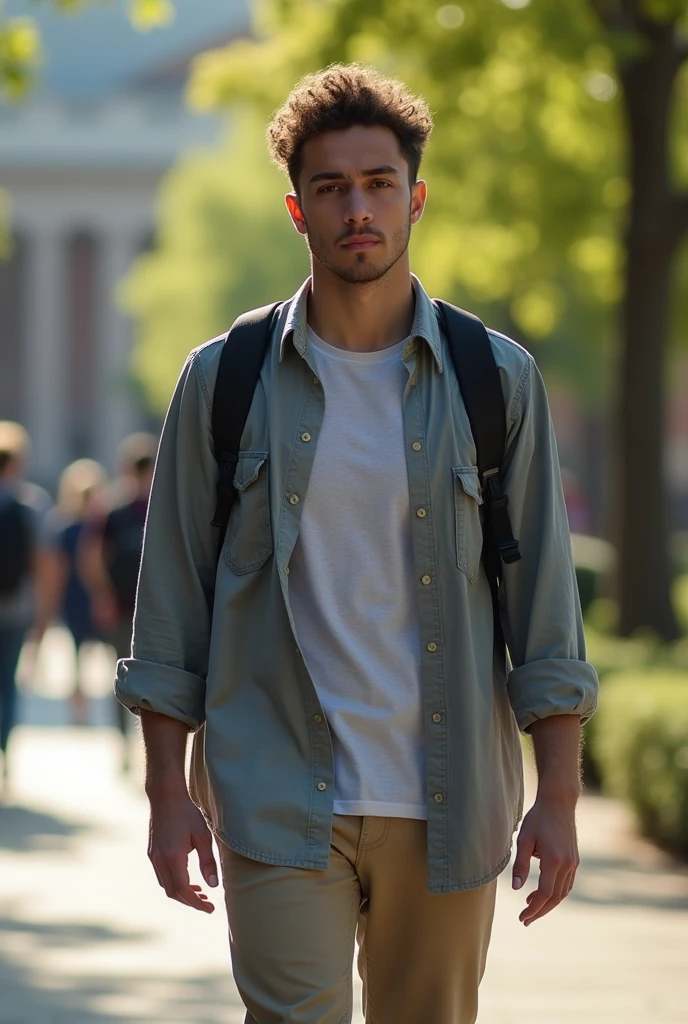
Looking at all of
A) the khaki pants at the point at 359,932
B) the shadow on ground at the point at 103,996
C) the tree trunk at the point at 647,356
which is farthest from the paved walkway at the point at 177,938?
the tree trunk at the point at 647,356

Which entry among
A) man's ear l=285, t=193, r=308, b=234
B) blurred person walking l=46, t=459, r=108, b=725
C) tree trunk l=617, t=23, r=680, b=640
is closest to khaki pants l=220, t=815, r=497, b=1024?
man's ear l=285, t=193, r=308, b=234

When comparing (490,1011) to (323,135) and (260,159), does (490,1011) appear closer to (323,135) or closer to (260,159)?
(323,135)

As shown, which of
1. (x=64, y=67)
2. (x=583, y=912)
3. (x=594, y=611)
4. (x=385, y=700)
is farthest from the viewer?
(x=64, y=67)

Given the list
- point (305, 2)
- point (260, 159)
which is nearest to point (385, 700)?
point (305, 2)

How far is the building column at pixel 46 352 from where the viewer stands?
67000 mm

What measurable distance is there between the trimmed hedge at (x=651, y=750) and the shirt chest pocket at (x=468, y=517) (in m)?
5.50

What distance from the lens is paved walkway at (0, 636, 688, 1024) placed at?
583 centimetres

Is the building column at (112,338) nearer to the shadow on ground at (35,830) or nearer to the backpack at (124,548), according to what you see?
the backpack at (124,548)

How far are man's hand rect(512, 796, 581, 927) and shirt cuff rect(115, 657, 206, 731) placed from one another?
0.57 m

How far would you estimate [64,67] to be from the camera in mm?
76062

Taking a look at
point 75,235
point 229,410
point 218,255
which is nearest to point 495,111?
point 229,410

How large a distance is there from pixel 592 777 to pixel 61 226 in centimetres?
5859

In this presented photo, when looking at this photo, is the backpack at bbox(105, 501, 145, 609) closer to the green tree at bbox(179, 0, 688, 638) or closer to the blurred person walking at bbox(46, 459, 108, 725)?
the blurred person walking at bbox(46, 459, 108, 725)

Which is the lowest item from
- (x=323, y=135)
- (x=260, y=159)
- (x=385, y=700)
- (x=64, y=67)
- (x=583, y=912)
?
(x=583, y=912)
